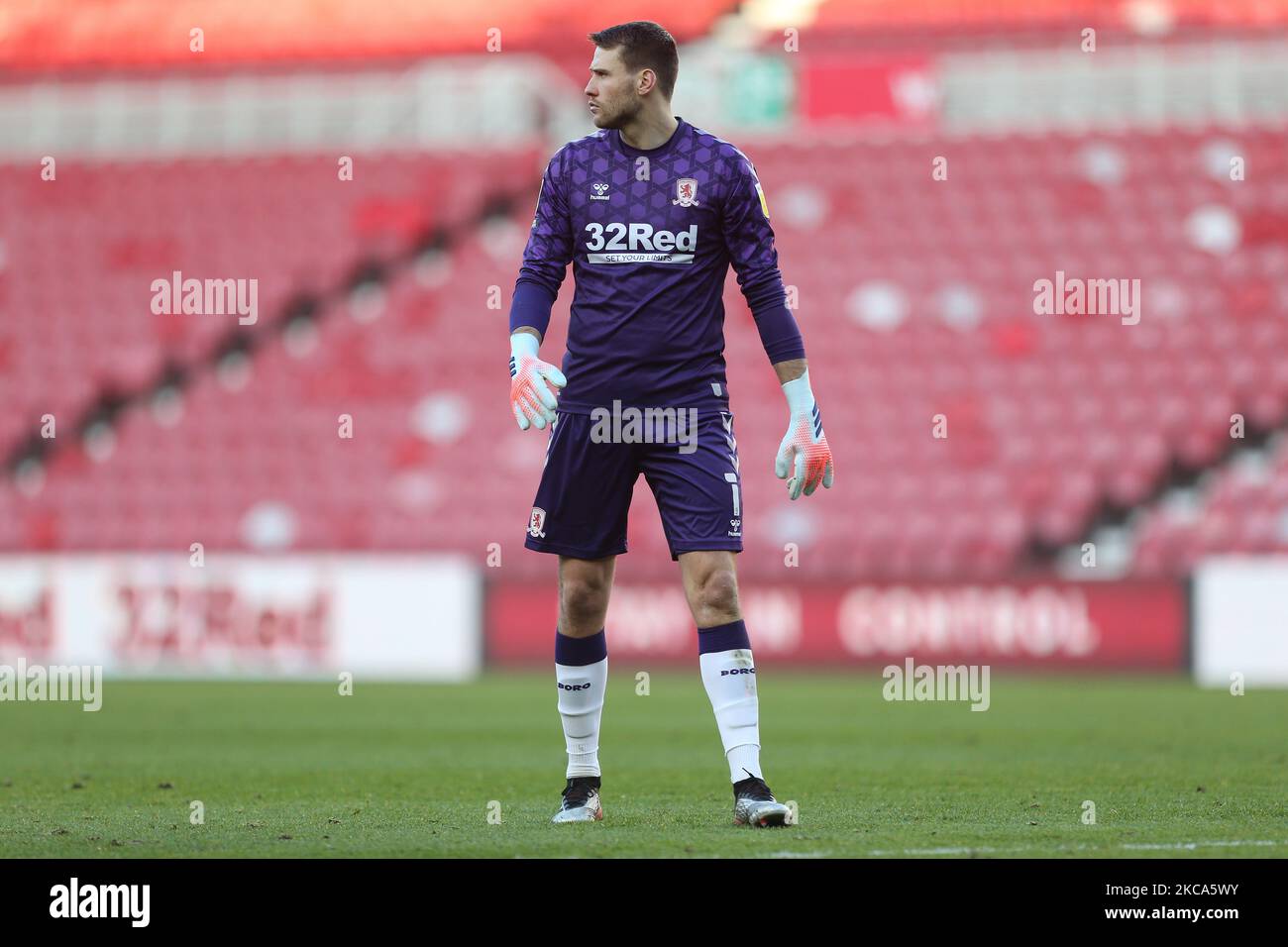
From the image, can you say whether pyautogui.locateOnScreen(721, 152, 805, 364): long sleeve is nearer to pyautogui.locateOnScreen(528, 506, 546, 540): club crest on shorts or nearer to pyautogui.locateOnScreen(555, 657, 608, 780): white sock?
pyautogui.locateOnScreen(528, 506, 546, 540): club crest on shorts

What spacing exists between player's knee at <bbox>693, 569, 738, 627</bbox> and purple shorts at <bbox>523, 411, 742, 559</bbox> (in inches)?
4.5

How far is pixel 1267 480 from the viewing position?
17766 millimetres

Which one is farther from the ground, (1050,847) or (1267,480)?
(1267,480)

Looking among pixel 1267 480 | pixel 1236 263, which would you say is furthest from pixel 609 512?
pixel 1236 263

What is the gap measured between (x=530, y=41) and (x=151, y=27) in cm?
507

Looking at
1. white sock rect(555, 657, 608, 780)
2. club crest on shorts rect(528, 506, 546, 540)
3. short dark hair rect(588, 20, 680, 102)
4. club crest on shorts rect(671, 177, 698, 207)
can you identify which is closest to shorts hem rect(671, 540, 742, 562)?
club crest on shorts rect(528, 506, 546, 540)

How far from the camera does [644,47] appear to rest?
600cm

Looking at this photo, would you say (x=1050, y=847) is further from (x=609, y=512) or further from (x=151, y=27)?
(x=151, y=27)

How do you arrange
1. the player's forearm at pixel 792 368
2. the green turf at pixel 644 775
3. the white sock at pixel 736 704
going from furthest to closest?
the player's forearm at pixel 792 368, the white sock at pixel 736 704, the green turf at pixel 644 775

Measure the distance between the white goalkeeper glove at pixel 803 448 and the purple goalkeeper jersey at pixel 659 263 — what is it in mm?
132

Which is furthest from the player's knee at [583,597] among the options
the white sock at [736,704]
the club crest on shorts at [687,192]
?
the club crest on shorts at [687,192]

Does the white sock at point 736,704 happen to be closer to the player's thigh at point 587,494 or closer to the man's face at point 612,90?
the player's thigh at point 587,494

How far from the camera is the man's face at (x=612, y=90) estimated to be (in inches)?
235

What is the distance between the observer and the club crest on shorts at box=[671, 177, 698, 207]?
6027mm
